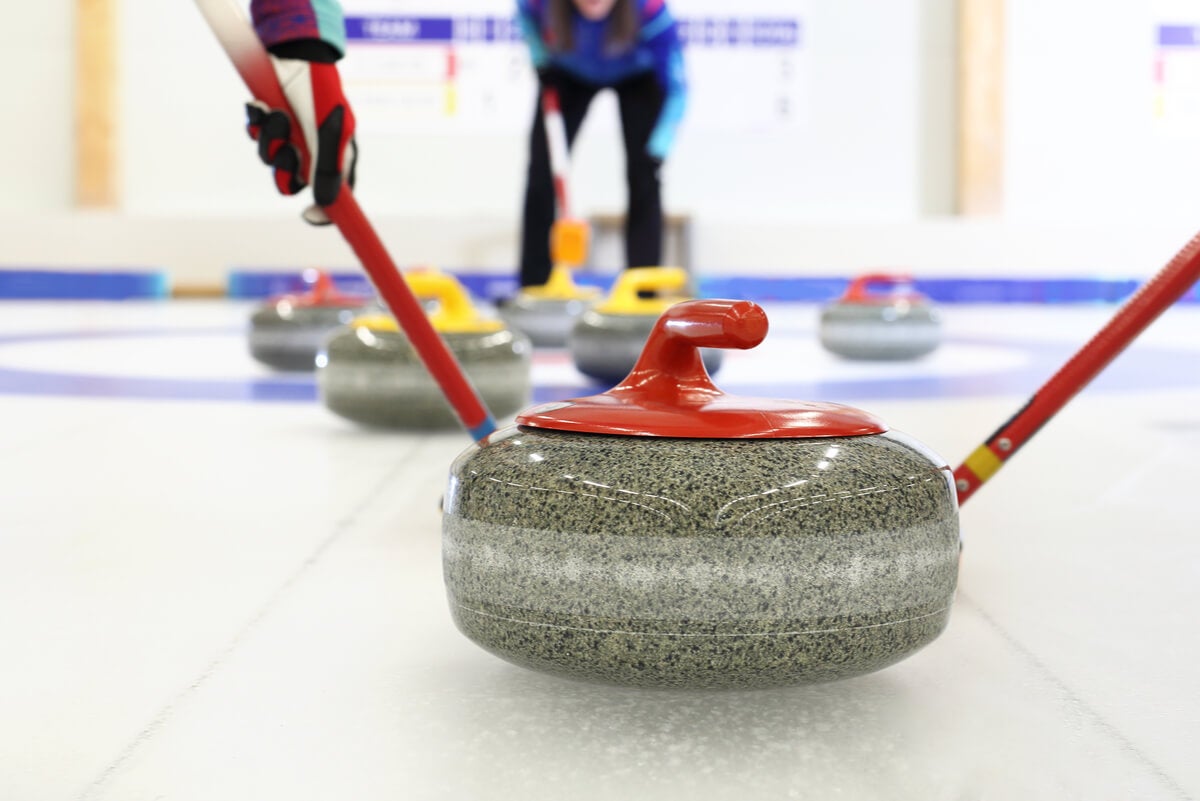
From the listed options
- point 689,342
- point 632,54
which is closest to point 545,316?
point 632,54

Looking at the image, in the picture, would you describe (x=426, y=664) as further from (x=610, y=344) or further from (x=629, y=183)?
(x=629, y=183)

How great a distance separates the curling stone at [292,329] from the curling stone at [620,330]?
545mm

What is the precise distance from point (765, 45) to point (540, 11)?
12.7ft

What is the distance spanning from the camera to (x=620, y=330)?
2.28 meters

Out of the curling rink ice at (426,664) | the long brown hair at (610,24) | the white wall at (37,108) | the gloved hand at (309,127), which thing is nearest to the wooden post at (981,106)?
the long brown hair at (610,24)

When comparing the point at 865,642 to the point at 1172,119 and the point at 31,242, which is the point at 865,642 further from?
the point at 1172,119

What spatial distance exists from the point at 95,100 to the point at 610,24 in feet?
15.5

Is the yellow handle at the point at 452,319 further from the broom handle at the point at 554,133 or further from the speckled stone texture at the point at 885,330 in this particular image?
the broom handle at the point at 554,133

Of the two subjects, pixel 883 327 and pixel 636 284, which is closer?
pixel 636 284

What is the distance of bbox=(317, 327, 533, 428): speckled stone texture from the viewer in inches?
68.1

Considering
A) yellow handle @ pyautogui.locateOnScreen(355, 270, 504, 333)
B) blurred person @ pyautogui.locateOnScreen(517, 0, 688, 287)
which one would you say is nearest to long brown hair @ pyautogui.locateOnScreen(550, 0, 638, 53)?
blurred person @ pyautogui.locateOnScreen(517, 0, 688, 287)

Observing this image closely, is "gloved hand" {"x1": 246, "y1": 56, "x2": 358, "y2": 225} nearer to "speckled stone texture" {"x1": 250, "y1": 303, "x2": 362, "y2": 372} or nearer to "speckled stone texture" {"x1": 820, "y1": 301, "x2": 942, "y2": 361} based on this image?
"speckled stone texture" {"x1": 250, "y1": 303, "x2": 362, "y2": 372}

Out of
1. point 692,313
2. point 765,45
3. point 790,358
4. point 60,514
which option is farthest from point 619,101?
point 765,45

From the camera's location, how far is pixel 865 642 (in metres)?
0.63
